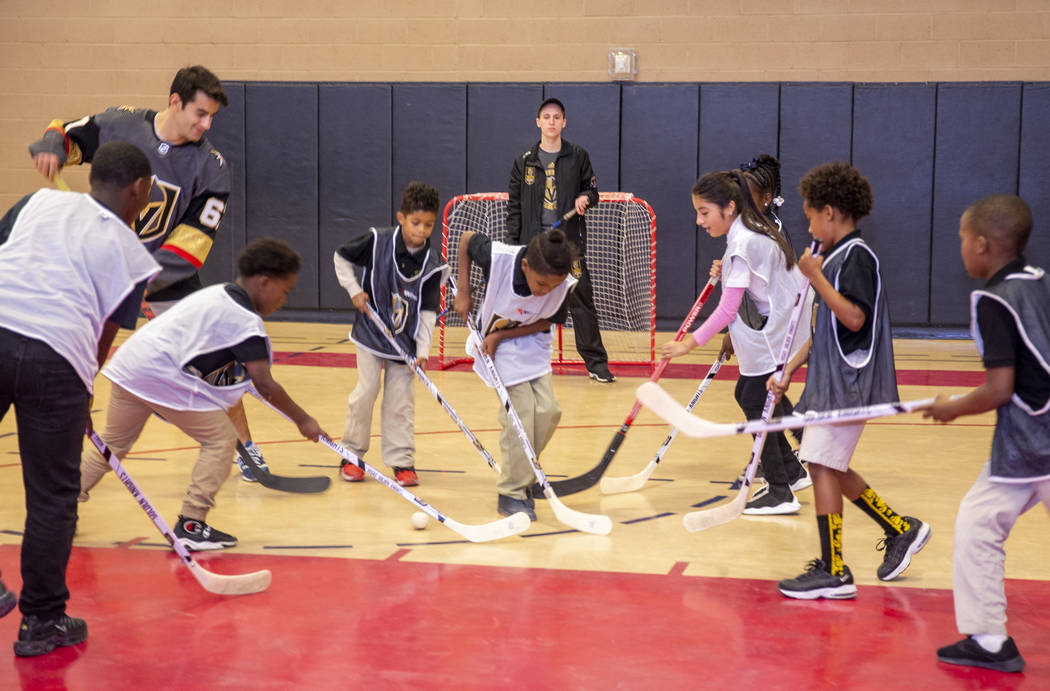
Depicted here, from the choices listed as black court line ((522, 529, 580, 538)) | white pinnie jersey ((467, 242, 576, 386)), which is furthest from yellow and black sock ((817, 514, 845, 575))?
white pinnie jersey ((467, 242, 576, 386))

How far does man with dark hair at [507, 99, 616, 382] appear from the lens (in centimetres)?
735

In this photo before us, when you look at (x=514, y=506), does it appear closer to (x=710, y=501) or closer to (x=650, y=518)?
(x=650, y=518)

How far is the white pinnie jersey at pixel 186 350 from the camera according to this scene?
344 cm

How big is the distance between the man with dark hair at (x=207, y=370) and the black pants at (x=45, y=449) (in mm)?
663

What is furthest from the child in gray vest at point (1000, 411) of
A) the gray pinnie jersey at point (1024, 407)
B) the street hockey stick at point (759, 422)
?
the street hockey stick at point (759, 422)

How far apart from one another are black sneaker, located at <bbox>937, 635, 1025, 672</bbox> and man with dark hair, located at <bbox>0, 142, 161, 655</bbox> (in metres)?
2.29

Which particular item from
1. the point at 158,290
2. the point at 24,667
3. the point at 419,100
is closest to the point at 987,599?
the point at 24,667

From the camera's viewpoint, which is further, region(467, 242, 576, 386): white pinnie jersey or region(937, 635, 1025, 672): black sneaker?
region(467, 242, 576, 386): white pinnie jersey

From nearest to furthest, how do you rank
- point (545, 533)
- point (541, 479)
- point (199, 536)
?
point (199, 536) → point (545, 533) → point (541, 479)

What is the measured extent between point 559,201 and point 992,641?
501 centimetres

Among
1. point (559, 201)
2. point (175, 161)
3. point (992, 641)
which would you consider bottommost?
point (992, 641)

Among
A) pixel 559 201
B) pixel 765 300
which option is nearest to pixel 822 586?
pixel 765 300

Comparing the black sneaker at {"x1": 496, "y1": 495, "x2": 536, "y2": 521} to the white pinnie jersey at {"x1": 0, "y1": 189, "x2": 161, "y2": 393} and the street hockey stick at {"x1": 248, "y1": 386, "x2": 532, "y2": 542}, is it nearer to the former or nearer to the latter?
the street hockey stick at {"x1": 248, "y1": 386, "x2": 532, "y2": 542}

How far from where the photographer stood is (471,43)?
9.97 m
